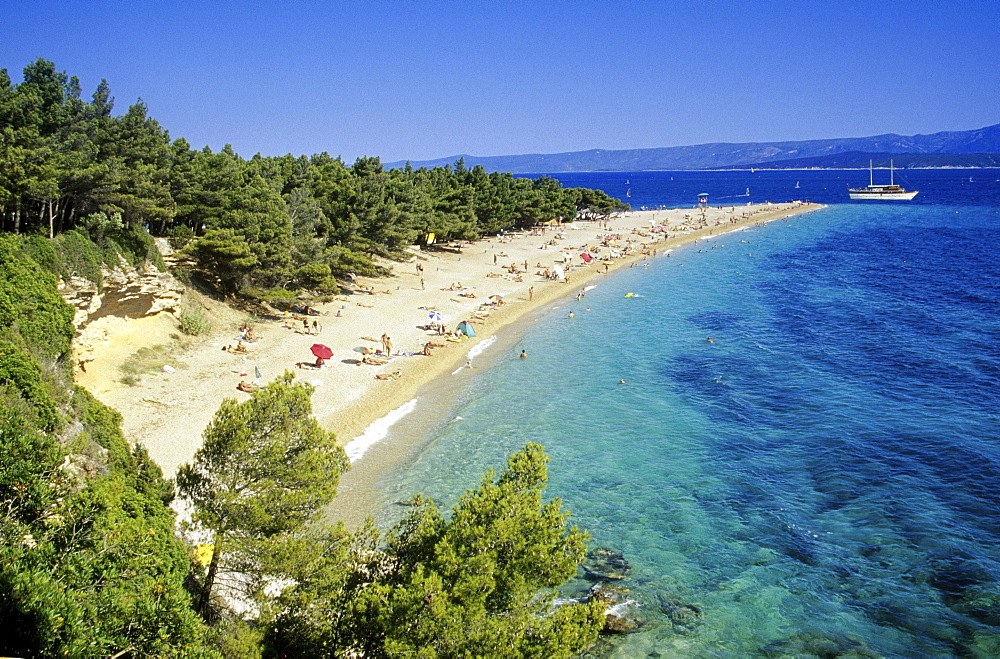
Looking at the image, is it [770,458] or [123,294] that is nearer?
[770,458]

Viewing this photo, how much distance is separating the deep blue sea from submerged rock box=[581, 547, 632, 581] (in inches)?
11.9

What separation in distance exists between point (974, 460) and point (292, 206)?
32581 millimetres

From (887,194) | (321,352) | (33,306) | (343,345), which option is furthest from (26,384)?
(887,194)

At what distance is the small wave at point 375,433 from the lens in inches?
851

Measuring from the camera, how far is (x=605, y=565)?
1590 cm

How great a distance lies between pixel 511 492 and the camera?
9.56m

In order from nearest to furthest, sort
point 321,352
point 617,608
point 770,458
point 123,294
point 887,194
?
1. point 617,608
2. point 770,458
3. point 123,294
4. point 321,352
5. point 887,194

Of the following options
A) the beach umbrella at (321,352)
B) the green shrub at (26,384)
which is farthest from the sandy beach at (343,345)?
the green shrub at (26,384)

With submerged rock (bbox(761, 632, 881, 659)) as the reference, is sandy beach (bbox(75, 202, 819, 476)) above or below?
above

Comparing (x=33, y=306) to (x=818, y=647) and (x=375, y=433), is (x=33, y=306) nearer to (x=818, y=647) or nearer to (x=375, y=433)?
(x=375, y=433)

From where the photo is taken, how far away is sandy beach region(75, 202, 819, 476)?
2220 centimetres

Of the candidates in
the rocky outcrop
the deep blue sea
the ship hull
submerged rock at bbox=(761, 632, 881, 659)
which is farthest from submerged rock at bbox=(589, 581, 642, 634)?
the ship hull

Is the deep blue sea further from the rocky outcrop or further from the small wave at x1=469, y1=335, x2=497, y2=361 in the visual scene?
the rocky outcrop

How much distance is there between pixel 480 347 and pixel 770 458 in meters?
16.2
